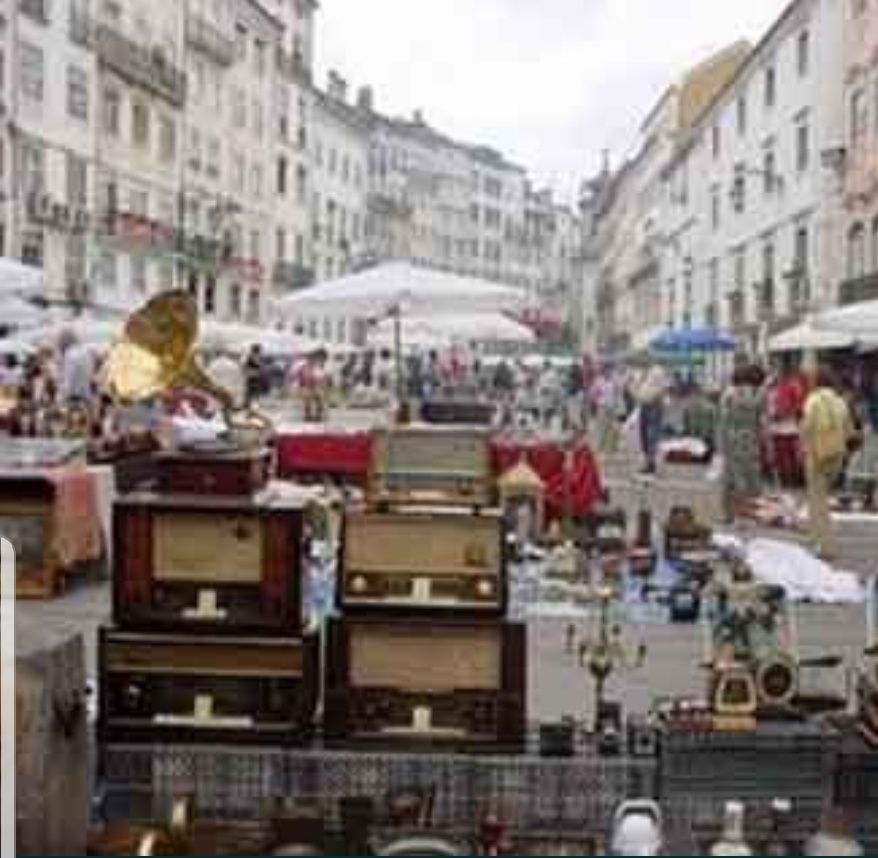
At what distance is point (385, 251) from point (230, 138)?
4569cm

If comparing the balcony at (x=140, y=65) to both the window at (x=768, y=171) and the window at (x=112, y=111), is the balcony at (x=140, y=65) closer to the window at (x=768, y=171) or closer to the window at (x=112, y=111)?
the window at (x=112, y=111)

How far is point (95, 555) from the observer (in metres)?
14.9

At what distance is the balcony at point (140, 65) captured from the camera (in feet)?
178

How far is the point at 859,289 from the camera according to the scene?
137 feet

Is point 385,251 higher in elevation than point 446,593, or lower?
higher

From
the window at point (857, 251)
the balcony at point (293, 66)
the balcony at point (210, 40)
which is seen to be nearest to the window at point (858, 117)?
the window at point (857, 251)

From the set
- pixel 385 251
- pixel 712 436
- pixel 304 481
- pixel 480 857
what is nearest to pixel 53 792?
pixel 480 857

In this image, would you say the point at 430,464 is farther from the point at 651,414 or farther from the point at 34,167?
the point at 34,167

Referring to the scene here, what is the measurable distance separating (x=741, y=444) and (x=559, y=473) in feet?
14.7

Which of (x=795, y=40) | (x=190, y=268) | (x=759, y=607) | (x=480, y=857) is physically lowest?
(x=480, y=857)

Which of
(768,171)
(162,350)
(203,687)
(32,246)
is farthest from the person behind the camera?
(768,171)

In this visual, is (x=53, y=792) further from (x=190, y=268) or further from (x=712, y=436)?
(x=190, y=268)

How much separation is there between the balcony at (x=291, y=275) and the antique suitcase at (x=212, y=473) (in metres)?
70.0

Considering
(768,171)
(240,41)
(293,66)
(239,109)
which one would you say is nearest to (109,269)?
Result: (768,171)
